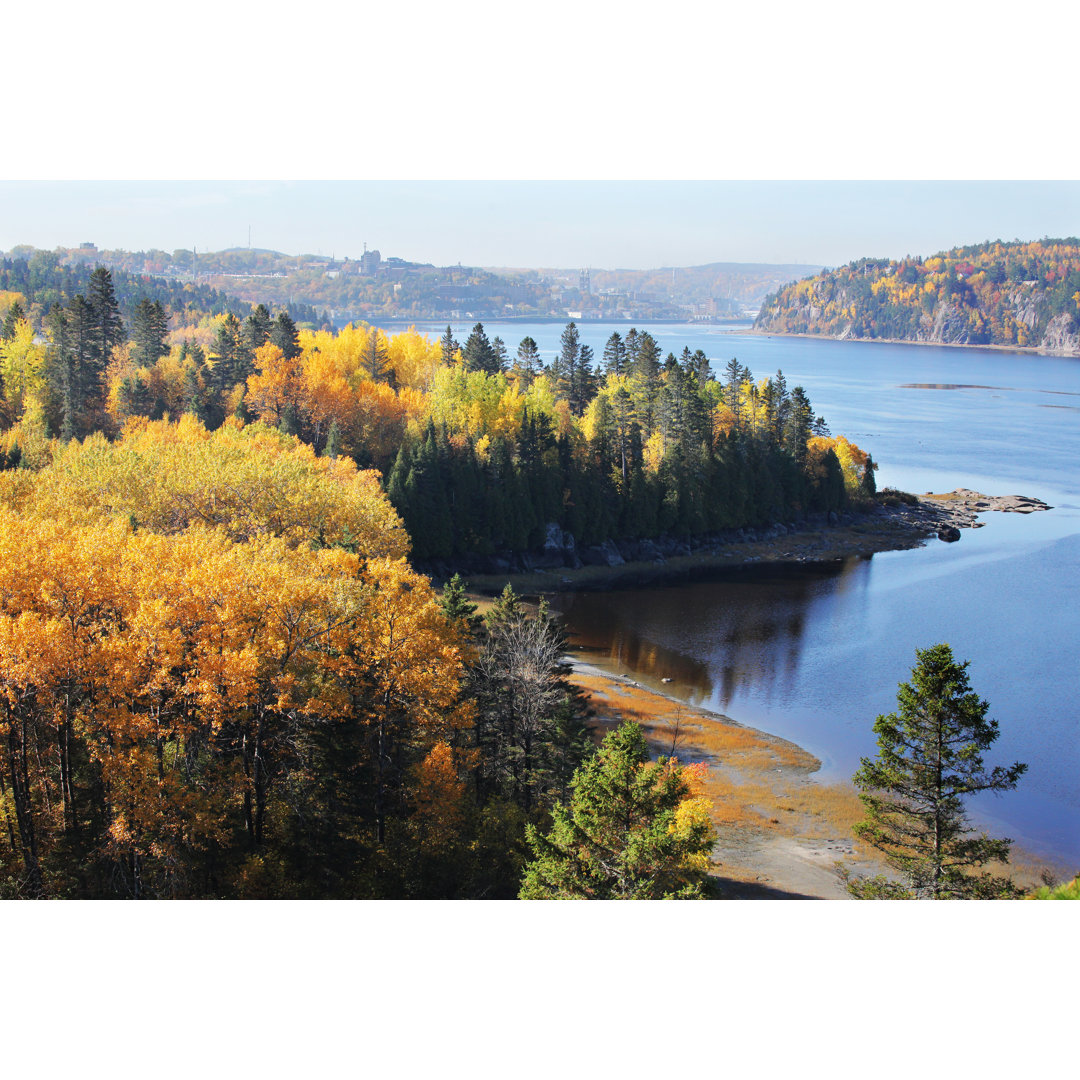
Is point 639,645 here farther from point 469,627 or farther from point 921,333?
point 921,333

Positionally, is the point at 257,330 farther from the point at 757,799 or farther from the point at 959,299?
the point at 959,299

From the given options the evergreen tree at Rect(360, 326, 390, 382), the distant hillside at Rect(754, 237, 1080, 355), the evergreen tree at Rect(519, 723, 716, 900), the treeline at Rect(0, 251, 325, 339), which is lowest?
the evergreen tree at Rect(519, 723, 716, 900)

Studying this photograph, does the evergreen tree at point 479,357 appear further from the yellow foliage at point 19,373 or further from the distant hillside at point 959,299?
the distant hillside at point 959,299

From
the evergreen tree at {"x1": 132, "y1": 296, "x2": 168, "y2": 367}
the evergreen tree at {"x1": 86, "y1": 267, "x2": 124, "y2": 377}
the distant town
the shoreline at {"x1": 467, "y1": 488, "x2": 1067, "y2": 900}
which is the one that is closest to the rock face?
the shoreline at {"x1": 467, "y1": 488, "x2": 1067, "y2": 900}

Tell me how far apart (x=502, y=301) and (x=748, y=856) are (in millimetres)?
143725

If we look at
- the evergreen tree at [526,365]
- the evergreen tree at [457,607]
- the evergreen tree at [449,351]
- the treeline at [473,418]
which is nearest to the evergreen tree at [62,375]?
the treeline at [473,418]

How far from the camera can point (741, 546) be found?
→ 45.7 metres

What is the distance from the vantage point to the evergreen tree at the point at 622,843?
399 inches

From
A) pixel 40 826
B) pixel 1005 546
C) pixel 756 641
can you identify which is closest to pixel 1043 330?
pixel 1005 546

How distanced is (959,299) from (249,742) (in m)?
171

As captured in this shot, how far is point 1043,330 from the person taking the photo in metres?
148

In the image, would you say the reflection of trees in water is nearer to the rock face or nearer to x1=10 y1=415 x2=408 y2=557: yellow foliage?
the rock face

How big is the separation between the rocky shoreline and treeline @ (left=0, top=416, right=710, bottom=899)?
2313 cm

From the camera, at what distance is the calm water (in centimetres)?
2220
